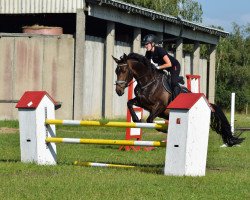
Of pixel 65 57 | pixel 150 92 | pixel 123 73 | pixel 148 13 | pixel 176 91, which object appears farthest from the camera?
pixel 148 13

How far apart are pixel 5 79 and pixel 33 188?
20730mm

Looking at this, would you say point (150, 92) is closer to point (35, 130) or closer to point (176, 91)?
point (176, 91)

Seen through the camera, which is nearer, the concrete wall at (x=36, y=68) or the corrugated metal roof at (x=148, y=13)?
the concrete wall at (x=36, y=68)

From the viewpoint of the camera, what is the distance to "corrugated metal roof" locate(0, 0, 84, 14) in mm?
Answer: 30438

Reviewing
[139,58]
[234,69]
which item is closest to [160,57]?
[139,58]

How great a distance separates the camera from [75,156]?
17.2 metres

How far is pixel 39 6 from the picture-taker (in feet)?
103

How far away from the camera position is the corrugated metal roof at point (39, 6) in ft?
99.9

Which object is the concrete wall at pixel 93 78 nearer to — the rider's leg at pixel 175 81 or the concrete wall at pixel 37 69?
the concrete wall at pixel 37 69

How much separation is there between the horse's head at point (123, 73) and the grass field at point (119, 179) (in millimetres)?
1522

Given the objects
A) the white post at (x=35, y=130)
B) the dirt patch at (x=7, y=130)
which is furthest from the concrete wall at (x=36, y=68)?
the white post at (x=35, y=130)

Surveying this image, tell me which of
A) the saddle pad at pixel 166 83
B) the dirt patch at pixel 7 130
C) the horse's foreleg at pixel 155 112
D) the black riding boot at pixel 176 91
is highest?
the saddle pad at pixel 166 83

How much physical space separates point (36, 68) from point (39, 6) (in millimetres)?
2371

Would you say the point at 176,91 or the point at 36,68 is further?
the point at 36,68
